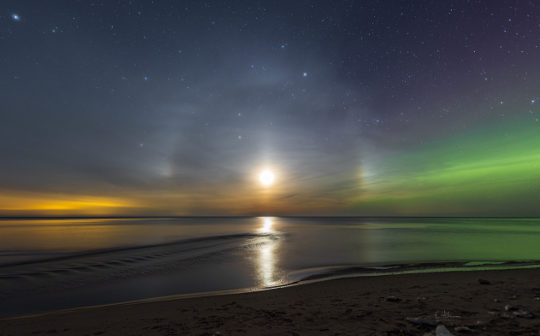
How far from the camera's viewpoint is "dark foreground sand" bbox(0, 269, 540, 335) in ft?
17.2

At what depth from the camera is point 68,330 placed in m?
6.06

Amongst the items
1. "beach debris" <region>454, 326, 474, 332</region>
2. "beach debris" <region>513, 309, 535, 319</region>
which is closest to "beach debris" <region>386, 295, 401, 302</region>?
"beach debris" <region>454, 326, 474, 332</region>

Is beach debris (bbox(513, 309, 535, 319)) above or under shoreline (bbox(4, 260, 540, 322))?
above

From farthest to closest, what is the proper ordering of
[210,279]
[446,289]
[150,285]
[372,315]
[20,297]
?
[210,279] → [150,285] → [20,297] → [446,289] → [372,315]

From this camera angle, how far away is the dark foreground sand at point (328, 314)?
5234 mm

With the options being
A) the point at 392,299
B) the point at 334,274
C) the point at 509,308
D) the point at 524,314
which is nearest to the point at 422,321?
the point at 392,299

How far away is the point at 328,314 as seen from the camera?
626 cm

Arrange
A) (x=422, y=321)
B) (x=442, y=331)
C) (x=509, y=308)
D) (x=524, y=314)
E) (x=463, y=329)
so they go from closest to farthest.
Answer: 1. (x=442, y=331)
2. (x=463, y=329)
3. (x=422, y=321)
4. (x=524, y=314)
5. (x=509, y=308)

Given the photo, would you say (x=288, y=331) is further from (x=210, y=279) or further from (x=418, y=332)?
(x=210, y=279)

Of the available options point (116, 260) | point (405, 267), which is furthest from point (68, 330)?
point (405, 267)

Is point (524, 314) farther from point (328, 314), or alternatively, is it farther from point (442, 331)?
point (328, 314)

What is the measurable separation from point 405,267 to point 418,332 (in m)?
11.5

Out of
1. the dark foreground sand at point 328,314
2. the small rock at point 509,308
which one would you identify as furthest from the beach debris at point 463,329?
the small rock at point 509,308

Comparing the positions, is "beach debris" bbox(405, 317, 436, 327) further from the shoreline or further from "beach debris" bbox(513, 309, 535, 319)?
the shoreline
